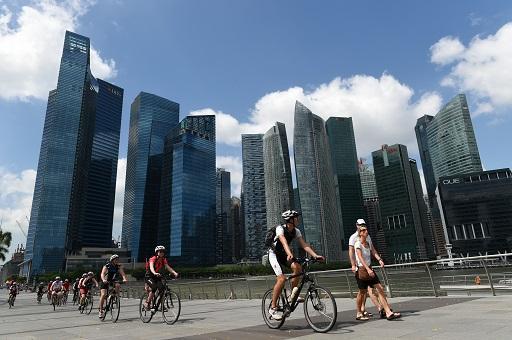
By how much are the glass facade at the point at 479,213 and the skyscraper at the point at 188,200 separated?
11354cm

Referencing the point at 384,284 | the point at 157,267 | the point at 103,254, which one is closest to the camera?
the point at 157,267

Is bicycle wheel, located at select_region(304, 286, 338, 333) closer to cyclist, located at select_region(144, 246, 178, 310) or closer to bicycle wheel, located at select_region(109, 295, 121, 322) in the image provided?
cyclist, located at select_region(144, 246, 178, 310)

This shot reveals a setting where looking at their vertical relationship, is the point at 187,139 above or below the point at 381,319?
above

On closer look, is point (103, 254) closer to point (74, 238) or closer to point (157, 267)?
point (74, 238)

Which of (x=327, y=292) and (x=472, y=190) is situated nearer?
(x=327, y=292)

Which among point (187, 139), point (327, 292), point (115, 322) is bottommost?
point (115, 322)

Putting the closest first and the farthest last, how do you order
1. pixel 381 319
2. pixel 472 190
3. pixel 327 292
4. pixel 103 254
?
1. pixel 327 292
2. pixel 381 319
3. pixel 472 190
4. pixel 103 254

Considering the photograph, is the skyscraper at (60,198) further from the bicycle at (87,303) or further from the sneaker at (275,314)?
the sneaker at (275,314)

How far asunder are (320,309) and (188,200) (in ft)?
582

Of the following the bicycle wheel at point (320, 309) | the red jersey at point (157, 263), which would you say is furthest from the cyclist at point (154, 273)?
the bicycle wheel at point (320, 309)

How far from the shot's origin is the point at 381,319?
778cm

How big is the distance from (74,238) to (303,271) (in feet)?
687

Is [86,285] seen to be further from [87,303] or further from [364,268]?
[364,268]

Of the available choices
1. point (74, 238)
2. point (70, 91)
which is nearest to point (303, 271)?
point (74, 238)
